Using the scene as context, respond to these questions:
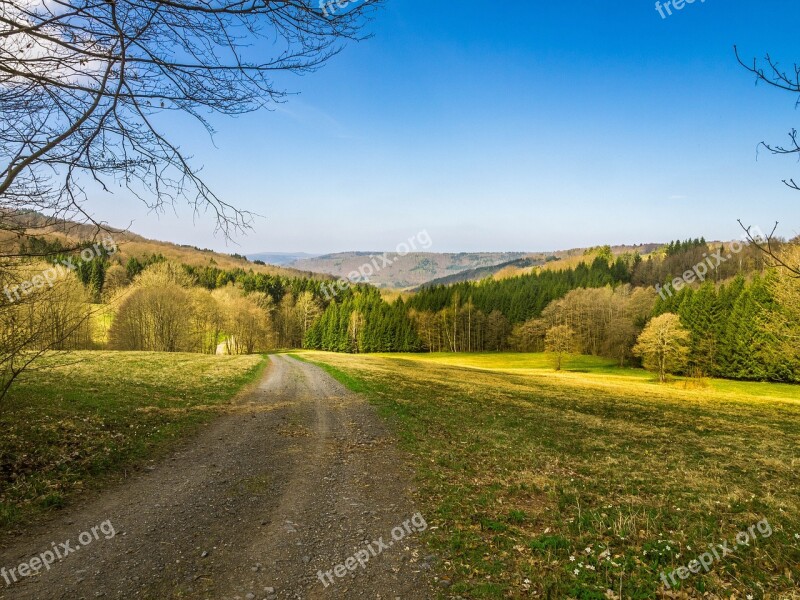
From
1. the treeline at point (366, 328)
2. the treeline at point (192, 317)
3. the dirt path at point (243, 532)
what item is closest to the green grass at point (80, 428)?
the dirt path at point (243, 532)

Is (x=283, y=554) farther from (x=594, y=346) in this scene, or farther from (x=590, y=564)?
(x=594, y=346)

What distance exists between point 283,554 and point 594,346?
93922mm

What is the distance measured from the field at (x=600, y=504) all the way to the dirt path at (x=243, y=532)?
90 centimetres

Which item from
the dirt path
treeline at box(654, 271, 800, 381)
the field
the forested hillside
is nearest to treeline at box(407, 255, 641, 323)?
the forested hillside

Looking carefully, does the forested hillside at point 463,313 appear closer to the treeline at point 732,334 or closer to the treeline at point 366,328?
the treeline at point 732,334

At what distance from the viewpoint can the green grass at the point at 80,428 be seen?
23.0 ft

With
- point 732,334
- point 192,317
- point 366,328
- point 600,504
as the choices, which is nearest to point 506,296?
point 366,328

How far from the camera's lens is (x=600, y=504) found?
7.82 meters

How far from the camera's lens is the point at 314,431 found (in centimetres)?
1257

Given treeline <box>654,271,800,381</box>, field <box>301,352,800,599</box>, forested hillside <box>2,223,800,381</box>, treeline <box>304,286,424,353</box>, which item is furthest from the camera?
treeline <box>304,286,424,353</box>

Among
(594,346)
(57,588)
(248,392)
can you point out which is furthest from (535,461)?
(594,346)

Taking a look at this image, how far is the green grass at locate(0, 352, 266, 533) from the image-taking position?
23.0ft

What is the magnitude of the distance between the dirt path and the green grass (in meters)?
0.77

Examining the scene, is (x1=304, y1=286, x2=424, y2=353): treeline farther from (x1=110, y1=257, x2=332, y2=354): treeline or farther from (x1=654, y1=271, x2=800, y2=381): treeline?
(x1=654, y1=271, x2=800, y2=381): treeline
